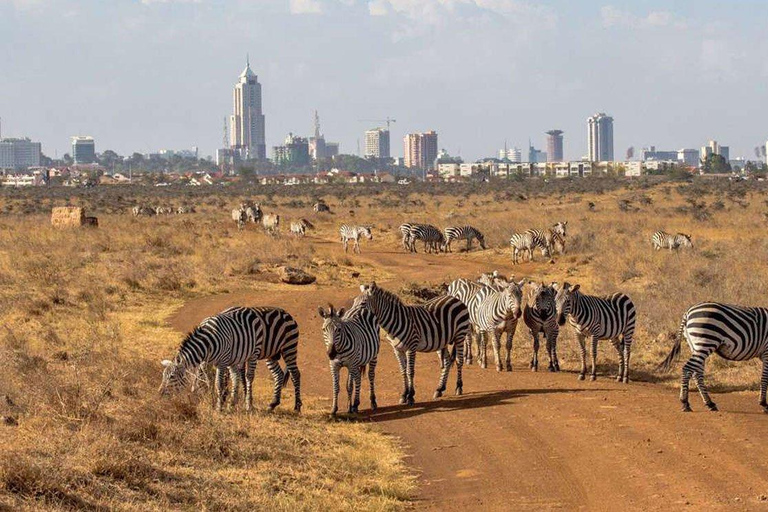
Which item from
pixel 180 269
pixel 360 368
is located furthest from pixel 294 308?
pixel 360 368

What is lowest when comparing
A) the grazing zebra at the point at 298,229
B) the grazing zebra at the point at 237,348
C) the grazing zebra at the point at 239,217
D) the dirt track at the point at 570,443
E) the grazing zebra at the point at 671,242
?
the dirt track at the point at 570,443

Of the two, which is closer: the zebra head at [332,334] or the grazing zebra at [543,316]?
the zebra head at [332,334]

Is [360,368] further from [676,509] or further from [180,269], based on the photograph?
[180,269]

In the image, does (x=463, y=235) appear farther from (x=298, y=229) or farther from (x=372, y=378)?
(x=372, y=378)

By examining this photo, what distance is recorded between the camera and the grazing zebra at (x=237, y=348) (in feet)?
49.8

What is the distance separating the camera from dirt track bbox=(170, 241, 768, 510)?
465 inches

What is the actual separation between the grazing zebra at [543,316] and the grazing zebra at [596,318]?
297 mm

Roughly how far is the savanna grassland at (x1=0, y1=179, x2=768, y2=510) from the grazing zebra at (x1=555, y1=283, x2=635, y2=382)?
0.90 meters

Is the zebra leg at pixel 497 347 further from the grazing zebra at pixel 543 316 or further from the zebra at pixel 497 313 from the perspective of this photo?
the grazing zebra at pixel 543 316

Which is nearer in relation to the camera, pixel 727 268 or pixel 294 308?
pixel 294 308

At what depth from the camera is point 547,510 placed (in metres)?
11.4

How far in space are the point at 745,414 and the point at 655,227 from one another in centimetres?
3587

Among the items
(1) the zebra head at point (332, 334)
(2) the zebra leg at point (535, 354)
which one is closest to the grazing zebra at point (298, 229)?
(2) the zebra leg at point (535, 354)

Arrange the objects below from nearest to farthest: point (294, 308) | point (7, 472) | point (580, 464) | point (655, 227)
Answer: point (7, 472) < point (580, 464) < point (294, 308) < point (655, 227)
